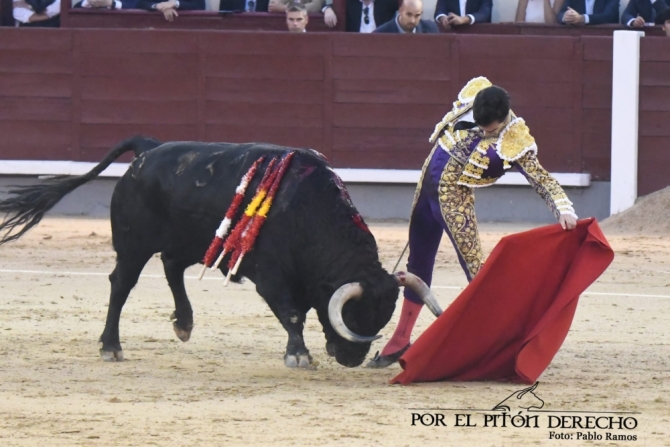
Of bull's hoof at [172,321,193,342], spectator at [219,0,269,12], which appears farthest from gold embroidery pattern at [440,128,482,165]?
spectator at [219,0,269,12]

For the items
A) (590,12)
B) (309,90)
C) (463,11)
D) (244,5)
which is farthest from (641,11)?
(244,5)

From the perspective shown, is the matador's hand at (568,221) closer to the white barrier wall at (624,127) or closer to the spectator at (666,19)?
the white barrier wall at (624,127)

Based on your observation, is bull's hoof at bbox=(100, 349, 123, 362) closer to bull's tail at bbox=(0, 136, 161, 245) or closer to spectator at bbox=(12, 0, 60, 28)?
bull's tail at bbox=(0, 136, 161, 245)

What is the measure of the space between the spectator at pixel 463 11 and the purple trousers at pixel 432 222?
16.0 feet

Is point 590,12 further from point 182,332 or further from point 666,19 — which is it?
point 182,332

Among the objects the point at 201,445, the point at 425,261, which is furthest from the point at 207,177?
the point at 201,445

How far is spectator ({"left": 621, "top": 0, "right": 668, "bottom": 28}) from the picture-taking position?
9.02 m

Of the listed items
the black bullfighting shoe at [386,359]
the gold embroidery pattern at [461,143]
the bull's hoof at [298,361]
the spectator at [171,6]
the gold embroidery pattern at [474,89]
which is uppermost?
the gold embroidery pattern at [474,89]

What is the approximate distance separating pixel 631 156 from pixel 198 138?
3.01 meters

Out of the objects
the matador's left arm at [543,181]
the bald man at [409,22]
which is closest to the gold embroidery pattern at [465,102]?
the matador's left arm at [543,181]

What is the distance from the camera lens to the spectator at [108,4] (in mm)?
9594

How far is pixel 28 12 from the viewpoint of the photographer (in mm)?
9602

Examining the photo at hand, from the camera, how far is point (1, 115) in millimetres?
9398

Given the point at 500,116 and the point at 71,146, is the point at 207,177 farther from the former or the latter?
the point at 71,146
